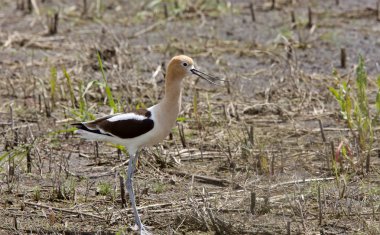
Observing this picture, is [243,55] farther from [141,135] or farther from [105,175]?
[141,135]

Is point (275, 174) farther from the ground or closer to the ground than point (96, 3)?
closer to the ground

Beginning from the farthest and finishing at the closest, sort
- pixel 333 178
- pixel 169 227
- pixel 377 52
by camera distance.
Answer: pixel 377 52 → pixel 333 178 → pixel 169 227

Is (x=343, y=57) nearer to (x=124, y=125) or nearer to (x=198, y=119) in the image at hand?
(x=198, y=119)

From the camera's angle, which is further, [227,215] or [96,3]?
[96,3]

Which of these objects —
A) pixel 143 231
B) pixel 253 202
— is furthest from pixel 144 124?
pixel 253 202

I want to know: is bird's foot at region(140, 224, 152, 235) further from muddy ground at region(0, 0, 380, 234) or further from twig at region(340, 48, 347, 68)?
twig at region(340, 48, 347, 68)

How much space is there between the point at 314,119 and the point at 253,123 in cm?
64

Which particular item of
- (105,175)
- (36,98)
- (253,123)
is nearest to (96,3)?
(36,98)

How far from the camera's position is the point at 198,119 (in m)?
9.38

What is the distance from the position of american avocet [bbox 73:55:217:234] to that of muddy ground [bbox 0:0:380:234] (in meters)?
0.49

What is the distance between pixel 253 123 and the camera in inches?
383

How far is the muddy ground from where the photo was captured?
7.14 meters

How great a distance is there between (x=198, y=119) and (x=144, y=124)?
7.44ft

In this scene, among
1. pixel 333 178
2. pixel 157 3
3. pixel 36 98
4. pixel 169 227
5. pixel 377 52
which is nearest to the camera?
pixel 169 227
